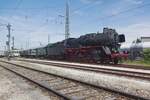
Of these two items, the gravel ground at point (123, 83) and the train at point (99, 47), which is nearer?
the gravel ground at point (123, 83)

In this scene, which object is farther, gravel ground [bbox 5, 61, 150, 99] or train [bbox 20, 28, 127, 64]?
train [bbox 20, 28, 127, 64]

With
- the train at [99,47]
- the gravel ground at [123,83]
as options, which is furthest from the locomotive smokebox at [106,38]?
the gravel ground at [123,83]

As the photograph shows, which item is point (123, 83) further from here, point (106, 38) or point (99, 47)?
point (99, 47)

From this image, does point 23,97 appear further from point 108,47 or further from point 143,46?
point 143,46

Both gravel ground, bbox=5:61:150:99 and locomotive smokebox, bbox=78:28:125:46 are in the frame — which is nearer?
gravel ground, bbox=5:61:150:99

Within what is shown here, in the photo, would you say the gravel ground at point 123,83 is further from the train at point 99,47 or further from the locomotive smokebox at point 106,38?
the locomotive smokebox at point 106,38

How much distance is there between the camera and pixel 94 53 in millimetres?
32219

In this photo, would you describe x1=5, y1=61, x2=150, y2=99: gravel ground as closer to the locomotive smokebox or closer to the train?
the train

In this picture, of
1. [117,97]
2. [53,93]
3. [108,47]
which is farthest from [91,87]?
[108,47]

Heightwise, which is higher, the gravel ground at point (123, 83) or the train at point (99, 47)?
the train at point (99, 47)

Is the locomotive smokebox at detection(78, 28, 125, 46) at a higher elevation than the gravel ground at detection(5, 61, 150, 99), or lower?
higher

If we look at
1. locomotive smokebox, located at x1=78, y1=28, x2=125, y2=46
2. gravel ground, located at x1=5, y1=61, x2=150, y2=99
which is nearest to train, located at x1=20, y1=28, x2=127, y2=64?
locomotive smokebox, located at x1=78, y1=28, x2=125, y2=46

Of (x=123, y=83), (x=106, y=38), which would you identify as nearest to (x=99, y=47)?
(x=106, y=38)

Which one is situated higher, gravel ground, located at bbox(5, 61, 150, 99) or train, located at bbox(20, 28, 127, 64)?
train, located at bbox(20, 28, 127, 64)
